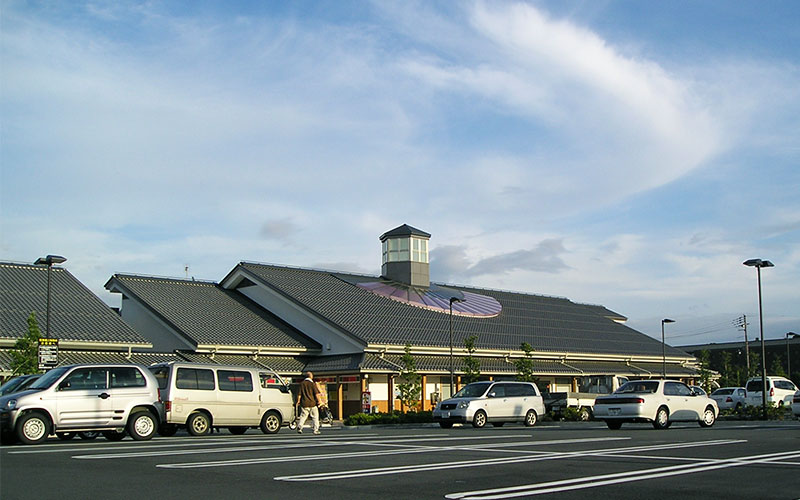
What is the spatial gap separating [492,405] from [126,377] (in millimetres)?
14489

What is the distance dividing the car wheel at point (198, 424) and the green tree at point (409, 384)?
66.2ft

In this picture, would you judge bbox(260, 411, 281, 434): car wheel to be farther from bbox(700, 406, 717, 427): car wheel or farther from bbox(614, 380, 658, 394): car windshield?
bbox(700, 406, 717, 427): car wheel

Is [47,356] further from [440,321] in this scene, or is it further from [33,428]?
[440,321]

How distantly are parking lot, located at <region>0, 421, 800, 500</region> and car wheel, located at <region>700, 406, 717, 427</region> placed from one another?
33.5 feet

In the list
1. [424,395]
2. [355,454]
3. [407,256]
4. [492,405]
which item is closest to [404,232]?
[407,256]

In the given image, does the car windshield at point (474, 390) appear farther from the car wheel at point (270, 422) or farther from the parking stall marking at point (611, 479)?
the parking stall marking at point (611, 479)

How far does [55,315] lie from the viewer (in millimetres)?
39625

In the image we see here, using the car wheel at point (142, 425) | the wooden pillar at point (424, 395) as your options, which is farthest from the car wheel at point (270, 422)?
the wooden pillar at point (424, 395)

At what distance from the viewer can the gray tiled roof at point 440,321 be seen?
47.6 m

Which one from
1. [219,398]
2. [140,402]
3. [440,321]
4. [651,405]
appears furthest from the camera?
[440,321]

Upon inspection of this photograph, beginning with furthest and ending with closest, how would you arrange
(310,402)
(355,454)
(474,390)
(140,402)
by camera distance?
(474,390)
(310,402)
(140,402)
(355,454)

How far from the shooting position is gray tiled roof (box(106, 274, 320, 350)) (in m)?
44.0

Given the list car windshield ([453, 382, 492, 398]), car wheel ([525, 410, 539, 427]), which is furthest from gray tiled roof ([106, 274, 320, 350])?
car wheel ([525, 410, 539, 427])

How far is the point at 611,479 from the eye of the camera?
10.8 meters
